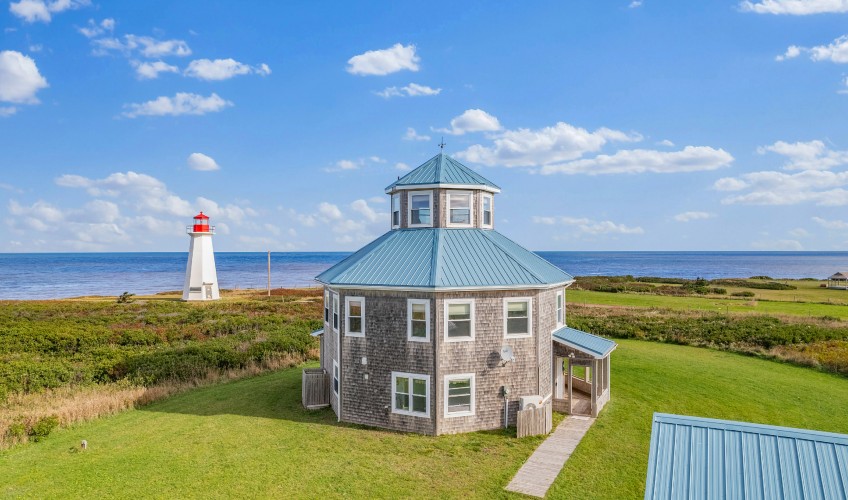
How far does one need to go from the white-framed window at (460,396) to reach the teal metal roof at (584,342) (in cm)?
425

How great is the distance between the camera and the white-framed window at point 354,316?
1721 centimetres

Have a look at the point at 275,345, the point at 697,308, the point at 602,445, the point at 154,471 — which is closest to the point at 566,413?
the point at 602,445

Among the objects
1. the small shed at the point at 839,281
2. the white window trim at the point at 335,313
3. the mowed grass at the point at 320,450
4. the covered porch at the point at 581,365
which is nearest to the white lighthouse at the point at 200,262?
the mowed grass at the point at 320,450

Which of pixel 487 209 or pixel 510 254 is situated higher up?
pixel 487 209

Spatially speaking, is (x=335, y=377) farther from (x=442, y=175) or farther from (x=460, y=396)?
(x=442, y=175)

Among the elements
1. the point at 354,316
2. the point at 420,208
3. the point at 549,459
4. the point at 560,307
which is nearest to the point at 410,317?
the point at 354,316

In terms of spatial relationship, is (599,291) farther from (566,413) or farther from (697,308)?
A: (566,413)

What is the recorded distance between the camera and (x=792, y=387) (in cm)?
2211

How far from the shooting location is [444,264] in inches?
682

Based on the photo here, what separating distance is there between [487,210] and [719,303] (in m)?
43.6

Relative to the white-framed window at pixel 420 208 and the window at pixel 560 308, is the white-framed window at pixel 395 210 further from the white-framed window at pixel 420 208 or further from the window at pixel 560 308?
the window at pixel 560 308

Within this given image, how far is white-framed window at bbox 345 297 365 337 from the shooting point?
1721 centimetres

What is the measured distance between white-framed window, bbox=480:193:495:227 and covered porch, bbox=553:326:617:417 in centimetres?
512

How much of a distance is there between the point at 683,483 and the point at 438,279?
33.0 ft
